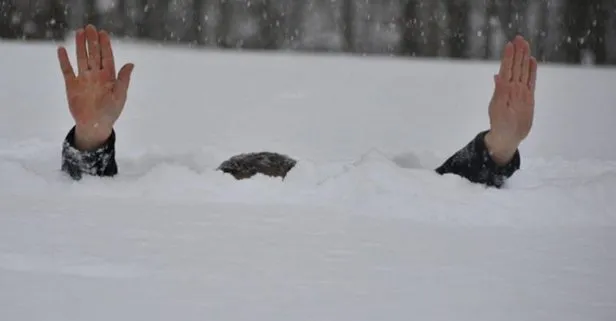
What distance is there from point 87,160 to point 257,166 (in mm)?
458

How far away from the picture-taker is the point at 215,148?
3613 mm

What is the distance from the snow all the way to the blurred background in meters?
0.91

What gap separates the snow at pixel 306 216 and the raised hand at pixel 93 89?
13 cm

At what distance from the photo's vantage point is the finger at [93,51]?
9.30 ft

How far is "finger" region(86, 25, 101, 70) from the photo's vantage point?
2.84 meters

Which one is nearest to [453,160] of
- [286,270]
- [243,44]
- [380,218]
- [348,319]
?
[380,218]

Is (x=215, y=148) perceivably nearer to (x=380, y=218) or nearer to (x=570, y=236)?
(x=380, y=218)

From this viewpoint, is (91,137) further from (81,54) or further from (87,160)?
A: (81,54)

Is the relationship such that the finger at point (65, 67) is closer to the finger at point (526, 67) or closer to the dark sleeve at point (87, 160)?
the dark sleeve at point (87, 160)

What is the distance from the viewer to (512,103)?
2891 mm

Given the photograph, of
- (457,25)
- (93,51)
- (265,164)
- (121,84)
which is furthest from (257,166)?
(457,25)

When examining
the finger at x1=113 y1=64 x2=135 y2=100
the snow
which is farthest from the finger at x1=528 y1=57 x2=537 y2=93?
the finger at x1=113 y1=64 x2=135 y2=100

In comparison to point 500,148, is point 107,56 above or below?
above

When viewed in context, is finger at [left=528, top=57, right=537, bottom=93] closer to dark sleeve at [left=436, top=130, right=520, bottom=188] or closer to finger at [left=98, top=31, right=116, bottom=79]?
dark sleeve at [left=436, top=130, right=520, bottom=188]
